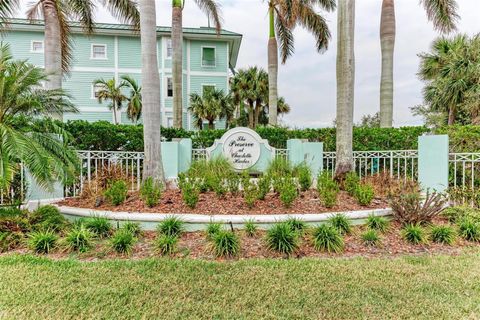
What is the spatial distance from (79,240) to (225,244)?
248 cm

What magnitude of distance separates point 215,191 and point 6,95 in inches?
184

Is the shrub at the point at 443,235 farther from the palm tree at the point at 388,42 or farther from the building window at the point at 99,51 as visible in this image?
the building window at the point at 99,51

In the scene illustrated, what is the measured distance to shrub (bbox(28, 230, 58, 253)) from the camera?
16.0ft

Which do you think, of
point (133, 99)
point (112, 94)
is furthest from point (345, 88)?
point (112, 94)

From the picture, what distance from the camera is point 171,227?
17.5ft

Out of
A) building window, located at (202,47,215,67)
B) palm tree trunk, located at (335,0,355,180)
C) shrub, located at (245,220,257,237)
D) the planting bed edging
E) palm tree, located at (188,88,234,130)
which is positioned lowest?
shrub, located at (245,220,257,237)

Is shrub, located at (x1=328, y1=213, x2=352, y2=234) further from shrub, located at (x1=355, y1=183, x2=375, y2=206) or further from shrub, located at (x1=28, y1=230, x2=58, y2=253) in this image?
shrub, located at (x1=28, y1=230, x2=58, y2=253)

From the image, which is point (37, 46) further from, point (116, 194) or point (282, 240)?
point (282, 240)

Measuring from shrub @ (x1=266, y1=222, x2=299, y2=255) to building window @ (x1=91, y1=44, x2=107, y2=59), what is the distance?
24.1 m

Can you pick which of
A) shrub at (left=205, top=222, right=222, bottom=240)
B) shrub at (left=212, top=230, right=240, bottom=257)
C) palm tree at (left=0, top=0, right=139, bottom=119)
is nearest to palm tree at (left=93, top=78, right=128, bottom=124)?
palm tree at (left=0, top=0, right=139, bottom=119)

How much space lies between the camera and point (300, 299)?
3352 mm

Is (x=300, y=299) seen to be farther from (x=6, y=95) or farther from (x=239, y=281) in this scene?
(x=6, y=95)

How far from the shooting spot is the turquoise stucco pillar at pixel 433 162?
688 centimetres

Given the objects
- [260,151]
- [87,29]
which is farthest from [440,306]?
[87,29]
